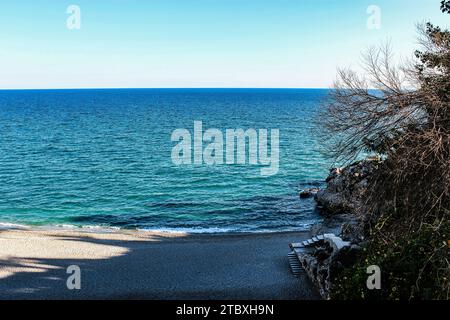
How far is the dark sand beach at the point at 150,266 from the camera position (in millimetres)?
17453

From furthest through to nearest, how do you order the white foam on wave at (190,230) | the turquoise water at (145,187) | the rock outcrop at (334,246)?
the turquoise water at (145,187), the white foam on wave at (190,230), the rock outcrop at (334,246)

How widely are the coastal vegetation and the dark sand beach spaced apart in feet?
15.7

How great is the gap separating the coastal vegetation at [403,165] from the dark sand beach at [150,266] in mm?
4773

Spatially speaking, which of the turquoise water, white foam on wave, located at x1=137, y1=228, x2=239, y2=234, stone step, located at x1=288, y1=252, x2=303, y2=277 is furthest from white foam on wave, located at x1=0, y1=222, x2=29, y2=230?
stone step, located at x1=288, y1=252, x2=303, y2=277

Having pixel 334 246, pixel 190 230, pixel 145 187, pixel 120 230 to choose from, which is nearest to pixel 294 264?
pixel 334 246

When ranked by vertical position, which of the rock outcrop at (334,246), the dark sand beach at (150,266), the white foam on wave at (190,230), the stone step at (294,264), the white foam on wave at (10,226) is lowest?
the white foam on wave at (10,226)

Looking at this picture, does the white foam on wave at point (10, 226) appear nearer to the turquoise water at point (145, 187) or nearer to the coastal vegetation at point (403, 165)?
the turquoise water at point (145, 187)

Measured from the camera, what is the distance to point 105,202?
36688mm

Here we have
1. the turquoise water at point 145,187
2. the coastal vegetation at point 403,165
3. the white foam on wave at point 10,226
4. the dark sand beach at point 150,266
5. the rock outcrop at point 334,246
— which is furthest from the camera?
the turquoise water at point 145,187

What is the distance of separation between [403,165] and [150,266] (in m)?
13.5

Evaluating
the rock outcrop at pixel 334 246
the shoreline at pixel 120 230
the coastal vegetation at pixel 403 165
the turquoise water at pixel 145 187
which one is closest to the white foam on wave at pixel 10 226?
the shoreline at pixel 120 230

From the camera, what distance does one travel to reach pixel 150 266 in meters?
21.0

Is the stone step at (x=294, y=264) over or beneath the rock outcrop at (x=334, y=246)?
beneath
